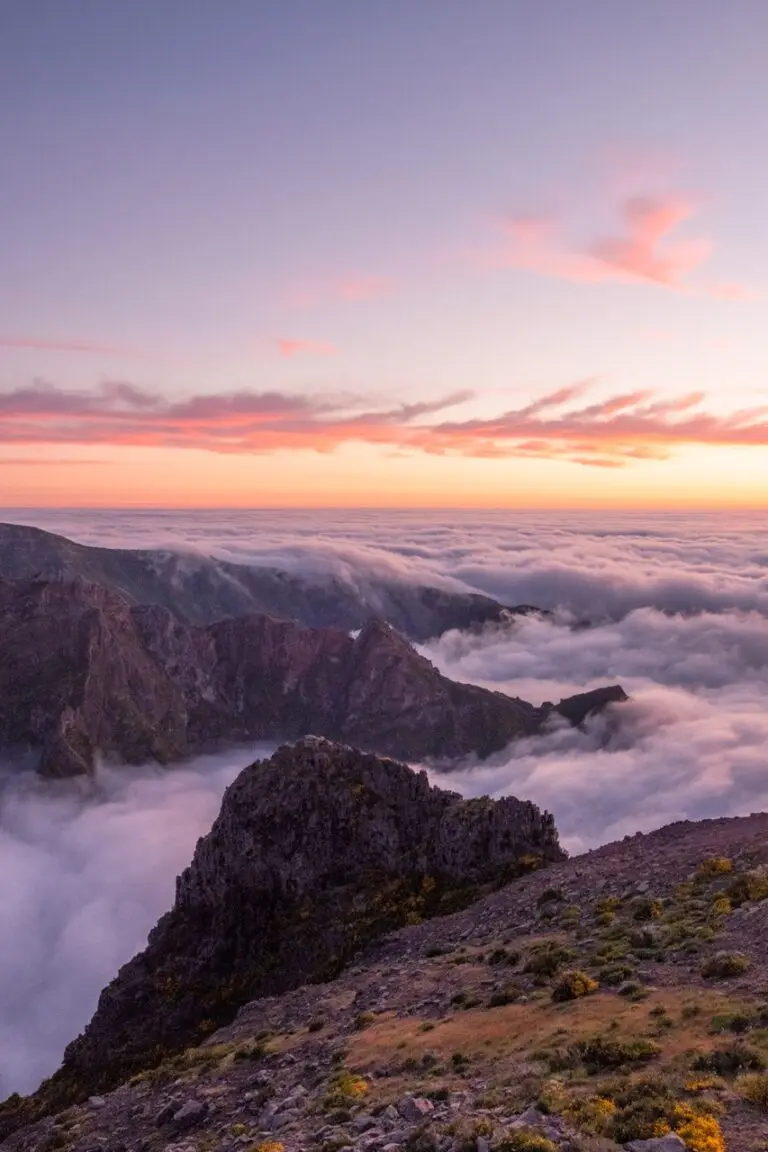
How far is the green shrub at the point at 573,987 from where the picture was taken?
30469 millimetres

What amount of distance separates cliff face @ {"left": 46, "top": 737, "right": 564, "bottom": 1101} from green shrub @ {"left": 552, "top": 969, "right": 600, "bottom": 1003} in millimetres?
21939

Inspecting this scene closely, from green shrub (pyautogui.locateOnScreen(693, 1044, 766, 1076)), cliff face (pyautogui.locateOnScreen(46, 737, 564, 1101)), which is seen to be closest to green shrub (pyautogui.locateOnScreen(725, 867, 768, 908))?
green shrub (pyautogui.locateOnScreen(693, 1044, 766, 1076))

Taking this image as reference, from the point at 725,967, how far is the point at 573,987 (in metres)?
5.73

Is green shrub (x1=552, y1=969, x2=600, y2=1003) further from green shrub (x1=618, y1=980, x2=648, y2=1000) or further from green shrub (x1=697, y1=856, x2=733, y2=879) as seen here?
green shrub (x1=697, y1=856, x2=733, y2=879)

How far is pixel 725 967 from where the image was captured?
96.0 ft

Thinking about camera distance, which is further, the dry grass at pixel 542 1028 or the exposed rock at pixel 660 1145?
the dry grass at pixel 542 1028

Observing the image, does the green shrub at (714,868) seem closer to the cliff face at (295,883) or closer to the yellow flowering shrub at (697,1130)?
the cliff face at (295,883)

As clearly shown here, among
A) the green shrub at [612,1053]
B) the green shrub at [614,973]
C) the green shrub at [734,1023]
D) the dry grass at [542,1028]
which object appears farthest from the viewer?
the green shrub at [614,973]

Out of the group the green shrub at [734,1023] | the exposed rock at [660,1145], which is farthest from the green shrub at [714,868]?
the exposed rock at [660,1145]

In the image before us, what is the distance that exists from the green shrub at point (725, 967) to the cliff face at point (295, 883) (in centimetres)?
2620

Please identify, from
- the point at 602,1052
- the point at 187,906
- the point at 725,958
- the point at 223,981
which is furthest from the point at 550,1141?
the point at 187,906

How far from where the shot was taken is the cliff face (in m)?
54.6

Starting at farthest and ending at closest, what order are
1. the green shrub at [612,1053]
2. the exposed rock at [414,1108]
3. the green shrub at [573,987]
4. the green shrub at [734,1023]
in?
the green shrub at [573,987]
the green shrub at [734,1023]
the green shrub at [612,1053]
the exposed rock at [414,1108]

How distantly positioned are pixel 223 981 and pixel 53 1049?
15931 cm
